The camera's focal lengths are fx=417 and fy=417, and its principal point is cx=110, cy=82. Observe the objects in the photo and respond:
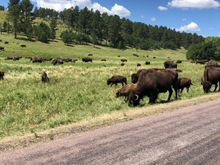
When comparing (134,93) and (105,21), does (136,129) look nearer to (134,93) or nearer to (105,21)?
(134,93)

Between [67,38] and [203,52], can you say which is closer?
[203,52]

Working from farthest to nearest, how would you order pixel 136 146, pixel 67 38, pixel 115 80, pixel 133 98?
pixel 67 38 → pixel 115 80 → pixel 133 98 → pixel 136 146

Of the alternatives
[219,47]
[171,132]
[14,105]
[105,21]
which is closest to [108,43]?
[105,21]

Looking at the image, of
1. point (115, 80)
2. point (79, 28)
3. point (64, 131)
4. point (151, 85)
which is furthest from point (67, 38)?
point (64, 131)

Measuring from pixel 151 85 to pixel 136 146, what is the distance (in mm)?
12216

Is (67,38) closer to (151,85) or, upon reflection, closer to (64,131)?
(151,85)

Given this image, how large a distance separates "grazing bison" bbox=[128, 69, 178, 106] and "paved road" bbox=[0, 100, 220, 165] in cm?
705

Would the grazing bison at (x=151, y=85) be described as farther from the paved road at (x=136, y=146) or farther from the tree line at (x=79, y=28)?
the tree line at (x=79, y=28)

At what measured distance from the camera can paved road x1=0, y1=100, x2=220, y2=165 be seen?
10.3 meters

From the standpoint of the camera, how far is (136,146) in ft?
38.3

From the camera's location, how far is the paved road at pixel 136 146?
33.8 feet

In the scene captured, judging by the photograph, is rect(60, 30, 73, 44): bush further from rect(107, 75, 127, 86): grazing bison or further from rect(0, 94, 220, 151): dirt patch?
rect(0, 94, 220, 151): dirt patch

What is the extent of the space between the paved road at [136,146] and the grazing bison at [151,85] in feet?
23.1

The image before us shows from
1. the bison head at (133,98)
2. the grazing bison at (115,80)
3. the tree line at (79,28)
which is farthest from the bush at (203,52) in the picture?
the bison head at (133,98)
